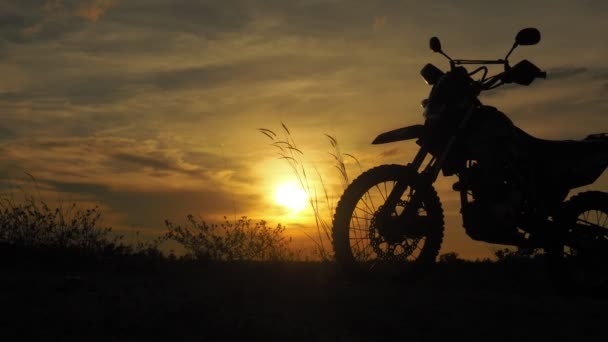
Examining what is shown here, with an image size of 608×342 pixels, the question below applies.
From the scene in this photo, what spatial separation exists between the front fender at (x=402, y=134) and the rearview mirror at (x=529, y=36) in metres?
1.16

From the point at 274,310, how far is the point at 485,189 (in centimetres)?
246

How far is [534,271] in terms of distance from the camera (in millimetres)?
7848

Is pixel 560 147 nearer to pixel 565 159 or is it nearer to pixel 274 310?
pixel 565 159

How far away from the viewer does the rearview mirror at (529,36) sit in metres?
6.05

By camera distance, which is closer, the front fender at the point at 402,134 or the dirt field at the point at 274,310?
the dirt field at the point at 274,310

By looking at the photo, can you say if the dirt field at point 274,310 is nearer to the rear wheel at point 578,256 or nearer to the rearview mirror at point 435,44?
the rear wheel at point 578,256

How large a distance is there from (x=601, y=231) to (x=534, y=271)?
61.4 inches

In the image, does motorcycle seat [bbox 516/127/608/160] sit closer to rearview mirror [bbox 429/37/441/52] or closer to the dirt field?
rearview mirror [bbox 429/37/441/52]

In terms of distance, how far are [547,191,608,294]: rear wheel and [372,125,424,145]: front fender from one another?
4.99ft

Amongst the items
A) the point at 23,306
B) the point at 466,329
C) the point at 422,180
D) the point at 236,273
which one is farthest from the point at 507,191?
the point at 23,306

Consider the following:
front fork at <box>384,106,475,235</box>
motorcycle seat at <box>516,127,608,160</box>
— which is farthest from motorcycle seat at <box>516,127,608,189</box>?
front fork at <box>384,106,475,235</box>

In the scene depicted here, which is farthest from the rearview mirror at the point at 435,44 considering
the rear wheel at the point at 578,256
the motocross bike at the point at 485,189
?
the rear wheel at the point at 578,256

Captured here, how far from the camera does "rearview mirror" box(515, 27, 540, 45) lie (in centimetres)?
605

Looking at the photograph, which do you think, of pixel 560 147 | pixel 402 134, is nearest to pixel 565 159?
pixel 560 147
